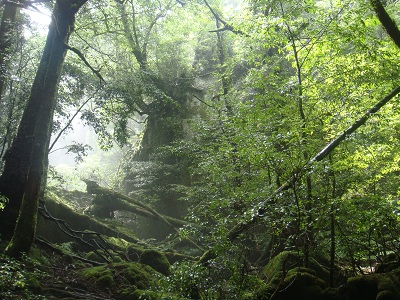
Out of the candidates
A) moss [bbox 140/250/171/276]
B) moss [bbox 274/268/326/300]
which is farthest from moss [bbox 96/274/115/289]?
moss [bbox 274/268/326/300]

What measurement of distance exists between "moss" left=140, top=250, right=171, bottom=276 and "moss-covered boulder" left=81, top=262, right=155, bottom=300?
66 centimetres

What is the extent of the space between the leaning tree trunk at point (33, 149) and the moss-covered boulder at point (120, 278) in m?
1.62

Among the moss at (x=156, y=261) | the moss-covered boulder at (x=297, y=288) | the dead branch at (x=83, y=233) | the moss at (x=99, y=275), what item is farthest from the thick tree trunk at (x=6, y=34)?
the moss-covered boulder at (x=297, y=288)

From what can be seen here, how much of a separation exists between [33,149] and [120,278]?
3539 millimetres

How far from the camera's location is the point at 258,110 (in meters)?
7.03

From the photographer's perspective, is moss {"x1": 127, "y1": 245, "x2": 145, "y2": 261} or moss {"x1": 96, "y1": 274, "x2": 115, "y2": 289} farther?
moss {"x1": 127, "y1": 245, "x2": 145, "y2": 261}

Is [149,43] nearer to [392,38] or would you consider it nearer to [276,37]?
[276,37]

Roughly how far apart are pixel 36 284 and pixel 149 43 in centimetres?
1398

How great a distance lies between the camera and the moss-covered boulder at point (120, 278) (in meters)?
6.36

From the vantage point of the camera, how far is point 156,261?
8.41 metres

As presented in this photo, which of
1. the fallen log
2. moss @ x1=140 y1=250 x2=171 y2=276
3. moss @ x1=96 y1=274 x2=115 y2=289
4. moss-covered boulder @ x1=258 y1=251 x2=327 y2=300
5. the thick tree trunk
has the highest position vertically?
the thick tree trunk

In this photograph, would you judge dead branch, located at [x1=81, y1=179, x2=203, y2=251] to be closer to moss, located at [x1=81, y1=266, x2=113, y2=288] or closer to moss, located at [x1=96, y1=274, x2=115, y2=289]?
moss, located at [x1=81, y1=266, x2=113, y2=288]

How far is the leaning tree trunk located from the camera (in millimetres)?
6168

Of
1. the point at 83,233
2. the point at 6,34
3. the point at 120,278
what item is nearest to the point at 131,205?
the point at 83,233
